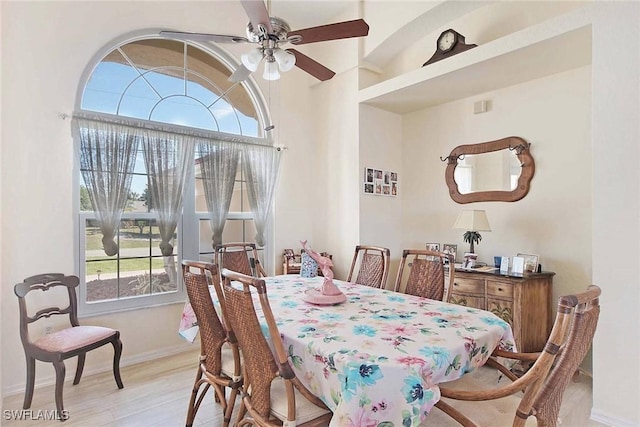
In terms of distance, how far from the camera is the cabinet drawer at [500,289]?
3.01 m

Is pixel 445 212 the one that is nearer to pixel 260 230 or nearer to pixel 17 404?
pixel 260 230

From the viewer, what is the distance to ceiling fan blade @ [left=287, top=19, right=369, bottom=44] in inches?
83.7

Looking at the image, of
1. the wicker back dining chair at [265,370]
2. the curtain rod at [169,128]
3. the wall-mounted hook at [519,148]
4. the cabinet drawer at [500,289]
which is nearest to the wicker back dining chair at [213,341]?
the wicker back dining chair at [265,370]

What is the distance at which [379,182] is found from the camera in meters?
4.30

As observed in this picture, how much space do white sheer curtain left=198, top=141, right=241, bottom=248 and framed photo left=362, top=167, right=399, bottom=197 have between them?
150cm

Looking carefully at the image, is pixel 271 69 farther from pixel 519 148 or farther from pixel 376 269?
pixel 519 148

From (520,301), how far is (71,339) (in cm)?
344

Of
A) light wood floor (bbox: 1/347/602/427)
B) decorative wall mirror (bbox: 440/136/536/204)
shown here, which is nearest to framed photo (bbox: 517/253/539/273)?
decorative wall mirror (bbox: 440/136/536/204)

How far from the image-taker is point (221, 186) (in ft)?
12.5

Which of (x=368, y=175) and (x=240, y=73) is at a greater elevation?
(x=240, y=73)

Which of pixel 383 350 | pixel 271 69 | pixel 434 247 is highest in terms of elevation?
pixel 271 69

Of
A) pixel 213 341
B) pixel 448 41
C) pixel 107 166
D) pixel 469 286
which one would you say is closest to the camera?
pixel 213 341

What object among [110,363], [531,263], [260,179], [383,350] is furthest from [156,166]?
[531,263]

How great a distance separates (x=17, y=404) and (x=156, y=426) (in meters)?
1.16
